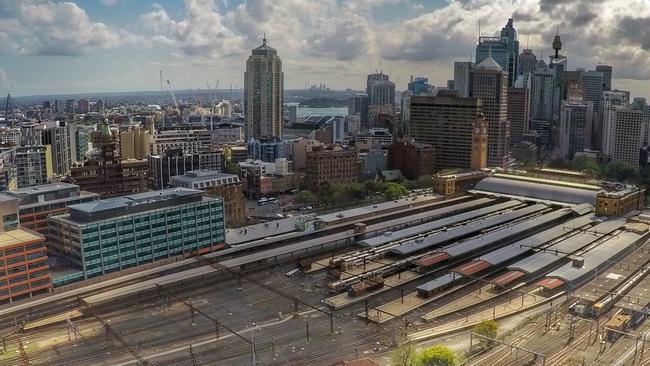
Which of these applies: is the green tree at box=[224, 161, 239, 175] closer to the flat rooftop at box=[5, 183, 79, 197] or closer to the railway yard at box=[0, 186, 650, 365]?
the railway yard at box=[0, 186, 650, 365]

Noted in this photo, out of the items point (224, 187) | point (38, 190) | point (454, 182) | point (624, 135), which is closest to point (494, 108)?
point (624, 135)

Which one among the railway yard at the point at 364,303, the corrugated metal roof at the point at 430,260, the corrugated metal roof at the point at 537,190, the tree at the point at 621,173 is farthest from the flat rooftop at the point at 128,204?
the tree at the point at 621,173

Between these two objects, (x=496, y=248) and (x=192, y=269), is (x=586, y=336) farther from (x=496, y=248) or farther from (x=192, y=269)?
(x=192, y=269)

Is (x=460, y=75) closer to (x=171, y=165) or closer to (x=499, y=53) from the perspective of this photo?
(x=499, y=53)

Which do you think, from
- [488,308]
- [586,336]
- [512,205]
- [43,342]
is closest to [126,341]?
[43,342]

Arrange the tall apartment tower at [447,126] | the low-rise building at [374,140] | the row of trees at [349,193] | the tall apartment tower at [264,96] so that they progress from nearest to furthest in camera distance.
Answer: the row of trees at [349,193]
the tall apartment tower at [447,126]
the low-rise building at [374,140]
the tall apartment tower at [264,96]

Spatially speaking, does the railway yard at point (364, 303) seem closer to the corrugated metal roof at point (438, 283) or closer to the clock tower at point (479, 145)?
the corrugated metal roof at point (438, 283)
